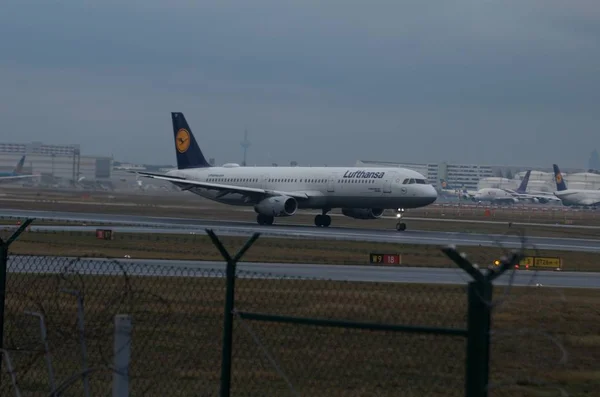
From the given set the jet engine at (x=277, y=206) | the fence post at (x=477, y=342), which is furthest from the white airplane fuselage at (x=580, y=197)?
the fence post at (x=477, y=342)

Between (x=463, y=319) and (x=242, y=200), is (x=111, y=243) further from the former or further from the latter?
(x=463, y=319)

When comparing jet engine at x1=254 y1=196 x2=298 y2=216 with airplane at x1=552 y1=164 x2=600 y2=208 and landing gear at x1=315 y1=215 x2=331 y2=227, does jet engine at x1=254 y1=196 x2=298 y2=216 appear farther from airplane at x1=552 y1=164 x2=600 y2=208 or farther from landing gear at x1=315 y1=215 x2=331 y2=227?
airplane at x1=552 y1=164 x2=600 y2=208

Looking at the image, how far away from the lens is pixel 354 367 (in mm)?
11664

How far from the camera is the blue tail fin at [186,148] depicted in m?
62.9

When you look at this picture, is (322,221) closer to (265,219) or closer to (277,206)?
(265,219)

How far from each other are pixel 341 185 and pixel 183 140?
1598cm

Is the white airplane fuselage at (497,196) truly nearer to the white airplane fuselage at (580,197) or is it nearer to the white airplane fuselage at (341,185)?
the white airplane fuselage at (580,197)

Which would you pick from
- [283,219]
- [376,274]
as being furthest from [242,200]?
[376,274]

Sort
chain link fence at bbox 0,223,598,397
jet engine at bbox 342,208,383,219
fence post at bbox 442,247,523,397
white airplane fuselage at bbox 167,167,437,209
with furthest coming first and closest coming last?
jet engine at bbox 342,208,383,219
white airplane fuselage at bbox 167,167,437,209
chain link fence at bbox 0,223,598,397
fence post at bbox 442,247,523,397

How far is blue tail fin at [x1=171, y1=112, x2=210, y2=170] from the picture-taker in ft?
206

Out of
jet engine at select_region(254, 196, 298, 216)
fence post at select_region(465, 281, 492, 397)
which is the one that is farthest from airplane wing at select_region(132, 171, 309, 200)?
fence post at select_region(465, 281, 492, 397)

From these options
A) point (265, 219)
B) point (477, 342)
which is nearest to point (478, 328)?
point (477, 342)

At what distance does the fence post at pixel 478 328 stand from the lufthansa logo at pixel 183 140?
57418 millimetres

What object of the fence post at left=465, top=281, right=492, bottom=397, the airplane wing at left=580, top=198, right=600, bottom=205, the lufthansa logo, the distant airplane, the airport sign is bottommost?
the airport sign
